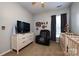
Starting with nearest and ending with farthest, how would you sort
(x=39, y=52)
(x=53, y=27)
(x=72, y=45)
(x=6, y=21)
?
1. (x=72, y=45)
2. (x=6, y=21)
3. (x=39, y=52)
4. (x=53, y=27)

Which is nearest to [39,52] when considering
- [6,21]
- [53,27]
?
[6,21]

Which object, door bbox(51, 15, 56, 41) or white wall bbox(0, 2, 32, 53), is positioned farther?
door bbox(51, 15, 56, 41)

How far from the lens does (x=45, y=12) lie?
6.41 metres

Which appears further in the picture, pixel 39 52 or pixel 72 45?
pixel 39 52

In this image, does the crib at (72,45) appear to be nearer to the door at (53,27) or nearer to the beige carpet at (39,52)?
the beige carpet at (39,52)

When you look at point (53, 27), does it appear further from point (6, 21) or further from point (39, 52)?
point (6, 21)

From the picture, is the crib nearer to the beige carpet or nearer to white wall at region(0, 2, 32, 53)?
the beige carpet

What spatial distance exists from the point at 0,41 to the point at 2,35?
0.22 meters

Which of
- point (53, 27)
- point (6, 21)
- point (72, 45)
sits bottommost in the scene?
point (72, 45)

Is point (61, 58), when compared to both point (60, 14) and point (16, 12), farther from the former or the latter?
point (60, 14)

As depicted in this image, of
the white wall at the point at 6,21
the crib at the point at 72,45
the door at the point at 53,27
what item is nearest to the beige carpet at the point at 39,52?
the white wall at the point at 6,21

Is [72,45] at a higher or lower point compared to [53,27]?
lower

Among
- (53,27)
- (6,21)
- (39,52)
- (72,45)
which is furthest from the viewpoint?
(53,27)

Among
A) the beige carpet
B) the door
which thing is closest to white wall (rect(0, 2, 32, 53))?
the beige carpet
